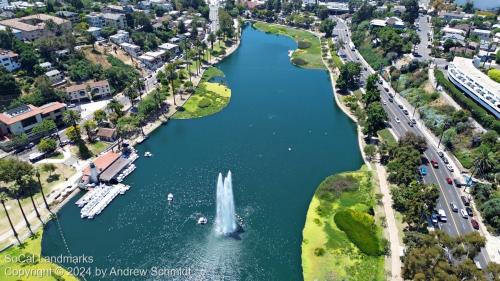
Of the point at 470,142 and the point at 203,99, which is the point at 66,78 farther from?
the point at 470,142

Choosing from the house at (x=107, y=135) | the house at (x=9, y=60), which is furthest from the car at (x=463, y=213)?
the house at (x=9, y=60)

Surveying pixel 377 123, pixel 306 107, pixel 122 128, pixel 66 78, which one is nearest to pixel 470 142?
pixel 377 123

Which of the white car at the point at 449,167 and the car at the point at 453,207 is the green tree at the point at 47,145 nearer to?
the car at the point at 453,207

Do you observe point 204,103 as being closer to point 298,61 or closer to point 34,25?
point 298,61

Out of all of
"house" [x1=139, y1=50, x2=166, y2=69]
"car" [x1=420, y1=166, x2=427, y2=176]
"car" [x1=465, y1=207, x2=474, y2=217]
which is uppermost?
"house" [x1=139, y1=50, x2=166, y2=69]

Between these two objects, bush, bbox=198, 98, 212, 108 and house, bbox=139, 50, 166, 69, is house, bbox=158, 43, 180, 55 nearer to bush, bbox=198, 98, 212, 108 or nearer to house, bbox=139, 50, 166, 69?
house, bbox=139, 50, 166, 69

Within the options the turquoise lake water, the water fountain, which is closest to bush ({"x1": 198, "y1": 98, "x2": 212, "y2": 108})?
the turquoise lake water

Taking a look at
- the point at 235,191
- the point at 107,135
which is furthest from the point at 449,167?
the point at 107,135
